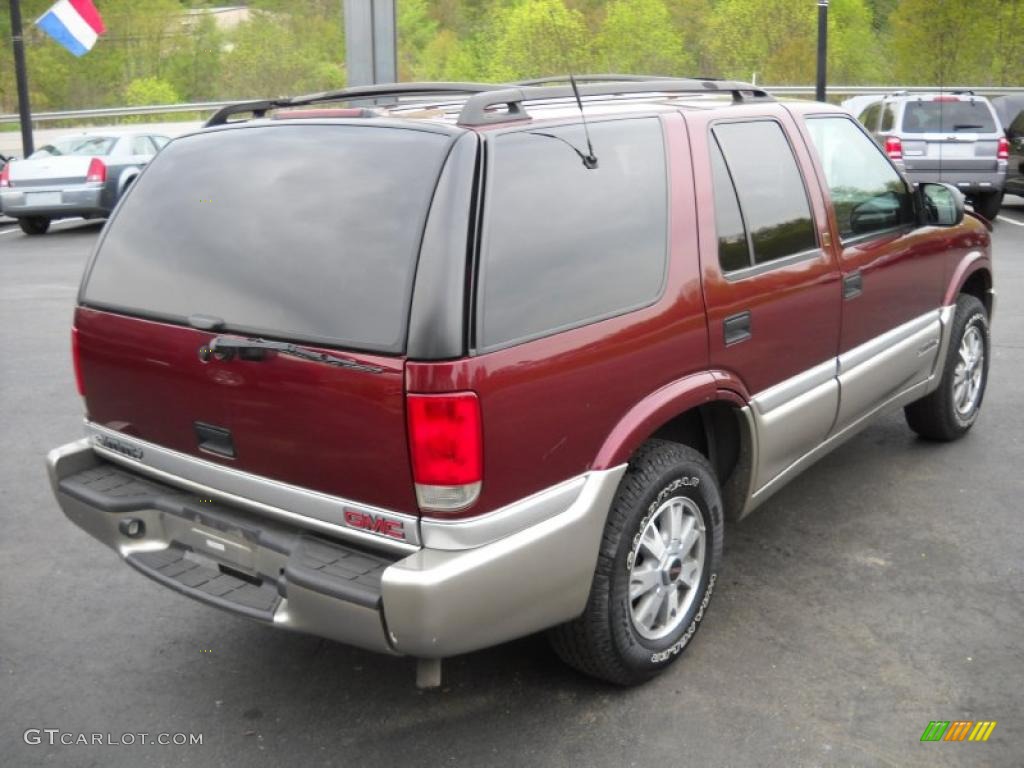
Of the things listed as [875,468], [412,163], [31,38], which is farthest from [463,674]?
[31,38]

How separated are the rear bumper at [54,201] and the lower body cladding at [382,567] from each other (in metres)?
13.7

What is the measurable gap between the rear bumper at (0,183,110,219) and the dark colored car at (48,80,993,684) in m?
13.1

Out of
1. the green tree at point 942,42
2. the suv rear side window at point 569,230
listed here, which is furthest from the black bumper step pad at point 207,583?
the green tree at point 942,42

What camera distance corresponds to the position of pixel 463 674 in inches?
140

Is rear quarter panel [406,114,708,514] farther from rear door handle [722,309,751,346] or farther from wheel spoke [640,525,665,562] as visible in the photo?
wheel spoke [640,525,665,562]

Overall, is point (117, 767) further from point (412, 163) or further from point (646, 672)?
point (412, 163)

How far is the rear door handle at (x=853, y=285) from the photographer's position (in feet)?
14.1

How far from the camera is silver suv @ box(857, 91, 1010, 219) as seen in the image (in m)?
14.8

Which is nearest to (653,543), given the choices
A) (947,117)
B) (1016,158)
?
(947,117)

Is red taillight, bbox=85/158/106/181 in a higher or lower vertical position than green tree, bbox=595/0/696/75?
lower

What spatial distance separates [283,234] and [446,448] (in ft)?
2.67

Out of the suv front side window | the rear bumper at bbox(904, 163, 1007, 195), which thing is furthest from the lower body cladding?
the rear bumper at bbox(904, 163, 1007, 195)

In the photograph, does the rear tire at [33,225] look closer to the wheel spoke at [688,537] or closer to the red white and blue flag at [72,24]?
the red white and blue flag at [72,24]

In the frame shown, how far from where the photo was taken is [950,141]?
14859 millimetres
